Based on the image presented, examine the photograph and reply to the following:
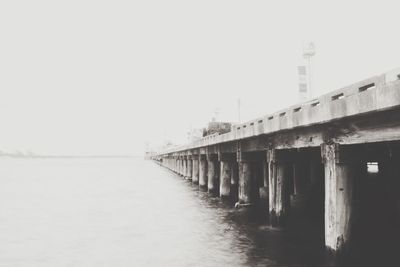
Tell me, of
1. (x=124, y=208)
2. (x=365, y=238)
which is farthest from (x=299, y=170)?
(x=124, y=208)

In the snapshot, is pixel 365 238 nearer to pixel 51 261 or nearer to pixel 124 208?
pixel 51 261

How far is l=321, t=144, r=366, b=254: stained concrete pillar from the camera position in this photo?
343 inches

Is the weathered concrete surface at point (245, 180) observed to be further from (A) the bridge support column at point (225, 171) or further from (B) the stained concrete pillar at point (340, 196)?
(B) the stained concrete pillar at point (340, 196)

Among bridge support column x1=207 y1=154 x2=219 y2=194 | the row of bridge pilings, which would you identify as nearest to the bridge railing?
the row of bridge pilings

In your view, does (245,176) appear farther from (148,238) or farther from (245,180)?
(148,238)

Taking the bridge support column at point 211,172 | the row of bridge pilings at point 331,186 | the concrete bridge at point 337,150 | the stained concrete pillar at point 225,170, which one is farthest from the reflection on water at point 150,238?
the bridge support column at point 211,172

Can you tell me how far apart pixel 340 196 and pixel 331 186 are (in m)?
0.31

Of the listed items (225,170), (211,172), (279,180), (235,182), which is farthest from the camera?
(235,182)

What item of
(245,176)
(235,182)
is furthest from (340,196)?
(235,182)

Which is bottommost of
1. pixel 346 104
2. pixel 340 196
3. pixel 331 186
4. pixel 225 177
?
pixel 225 177

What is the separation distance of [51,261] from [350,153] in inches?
371

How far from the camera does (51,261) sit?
11953 mm

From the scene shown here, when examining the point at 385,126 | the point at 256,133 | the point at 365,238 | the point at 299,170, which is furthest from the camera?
the point at 299,170

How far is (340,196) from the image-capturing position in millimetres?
8711
